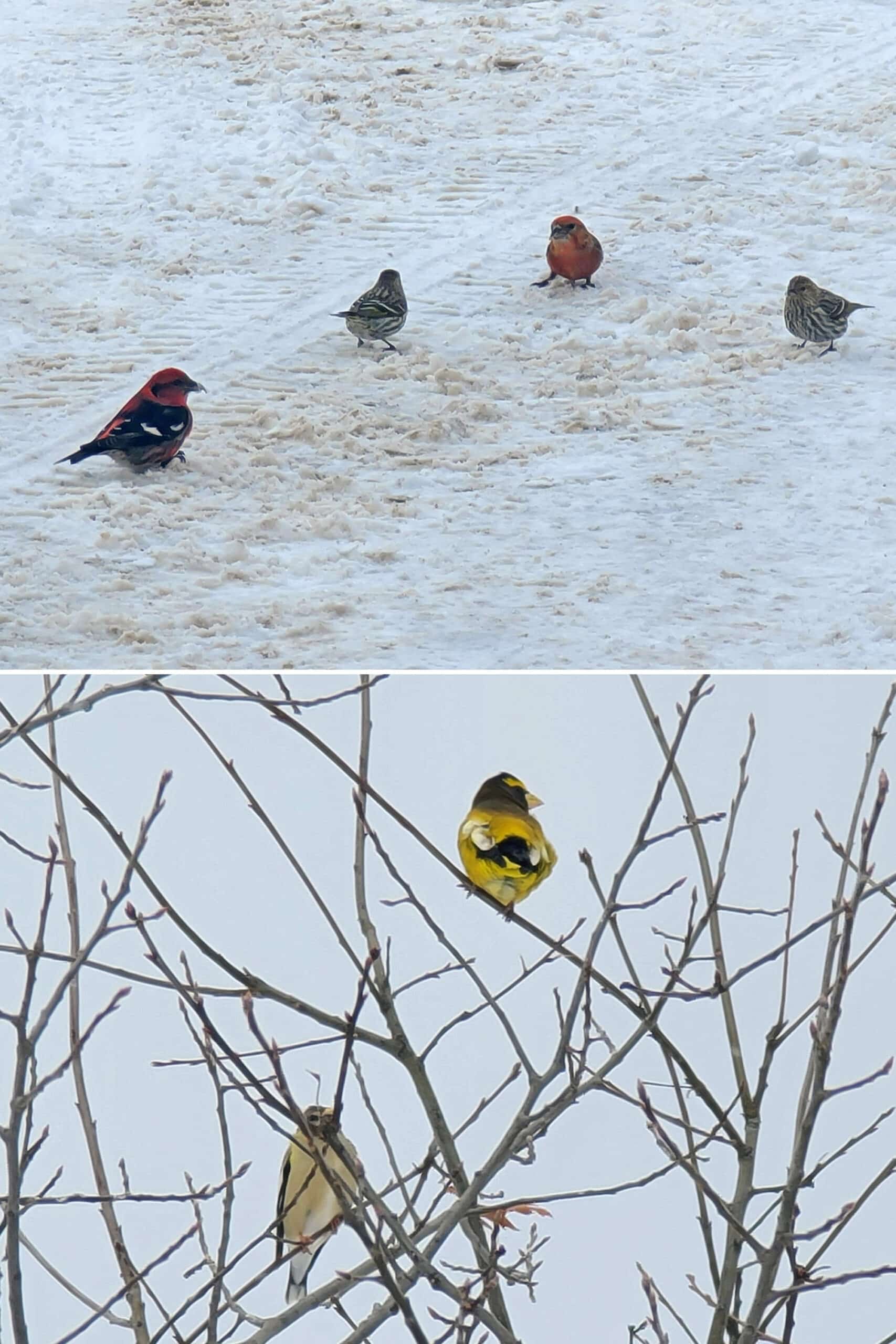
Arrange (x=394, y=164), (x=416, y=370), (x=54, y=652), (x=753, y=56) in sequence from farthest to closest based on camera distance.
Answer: (x=753, y=56) < (x=394, y=164) < (x=416, y=370) < (x=54, y=652)

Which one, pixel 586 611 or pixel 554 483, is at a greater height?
pixel 554 483

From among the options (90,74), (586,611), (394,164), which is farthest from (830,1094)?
(90,74)

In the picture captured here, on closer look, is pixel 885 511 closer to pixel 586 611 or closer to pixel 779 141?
pixel 586 611

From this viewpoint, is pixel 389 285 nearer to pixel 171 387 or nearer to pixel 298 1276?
pixel 171 387

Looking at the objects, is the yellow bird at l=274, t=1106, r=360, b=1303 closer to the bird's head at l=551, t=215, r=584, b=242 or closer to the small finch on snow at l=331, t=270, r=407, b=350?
the small finch on snow at l=331, t=270, r=407, b=350

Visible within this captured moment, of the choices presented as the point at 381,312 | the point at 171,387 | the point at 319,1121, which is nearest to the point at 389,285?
the point at 381,312

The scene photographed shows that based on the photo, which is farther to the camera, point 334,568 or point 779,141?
point 779,141
